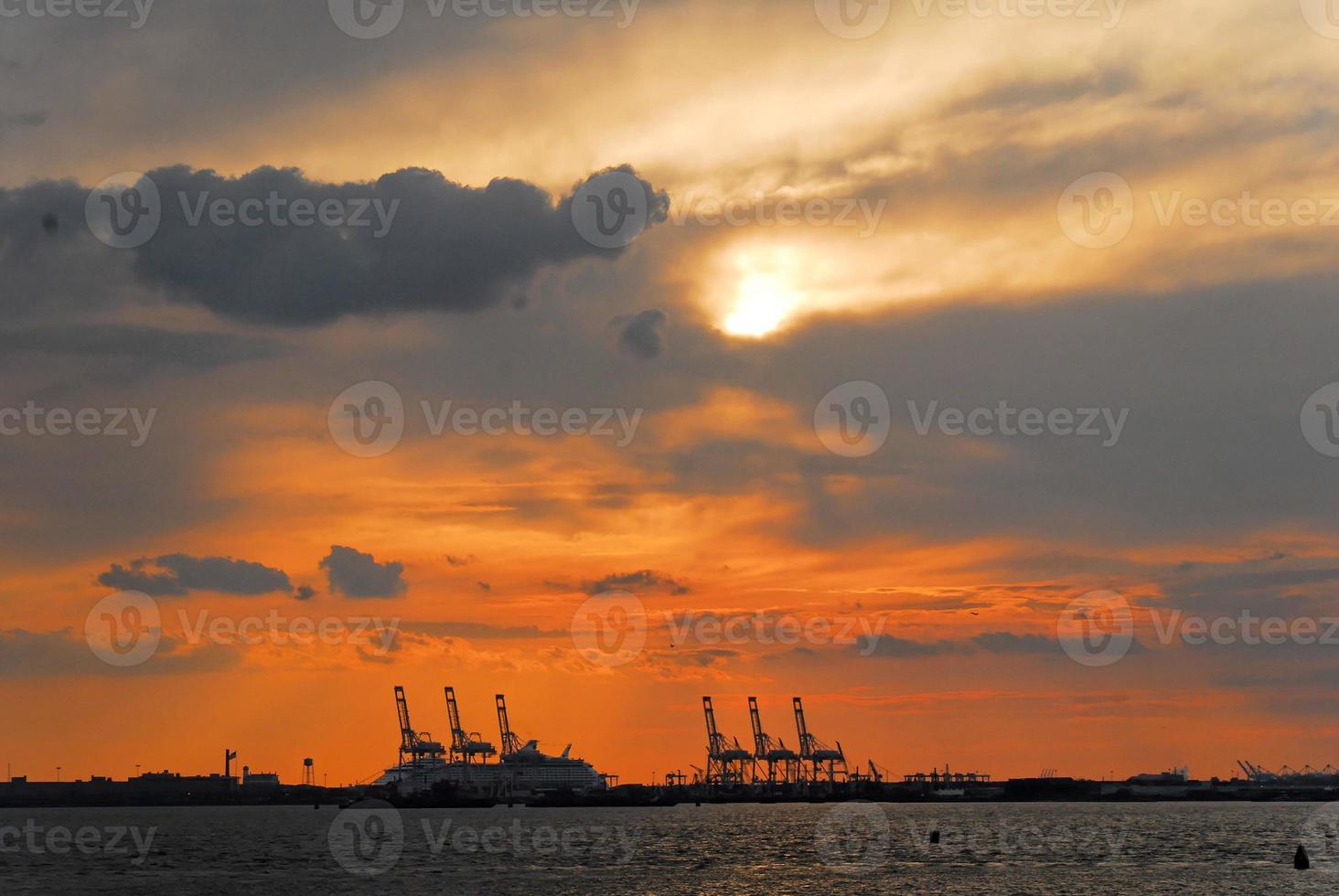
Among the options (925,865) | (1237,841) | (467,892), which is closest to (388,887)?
(467,892)

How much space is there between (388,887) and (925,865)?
54.5m

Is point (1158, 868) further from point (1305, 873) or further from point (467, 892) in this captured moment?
point (467, 892)

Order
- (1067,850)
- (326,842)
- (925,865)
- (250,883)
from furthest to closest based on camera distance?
(326,842), (1067,850), (925,865), (250,883)

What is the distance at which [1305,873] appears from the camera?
125 metres

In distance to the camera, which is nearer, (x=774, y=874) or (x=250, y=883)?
(x=250, y=883)

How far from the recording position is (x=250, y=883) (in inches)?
4532

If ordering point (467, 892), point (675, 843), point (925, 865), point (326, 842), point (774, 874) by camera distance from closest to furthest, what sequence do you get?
point (467, 892) → point (774, 874) → point (925, 865) → point (675, 843) → point (326, 842)

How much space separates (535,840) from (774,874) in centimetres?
6321

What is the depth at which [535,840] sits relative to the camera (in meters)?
180

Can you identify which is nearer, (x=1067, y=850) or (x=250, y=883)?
(x=250, y=883)

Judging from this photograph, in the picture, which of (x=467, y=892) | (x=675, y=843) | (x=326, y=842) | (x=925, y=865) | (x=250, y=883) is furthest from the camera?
(x=326, y=842)

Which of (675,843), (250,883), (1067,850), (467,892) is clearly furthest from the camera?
(675,843)

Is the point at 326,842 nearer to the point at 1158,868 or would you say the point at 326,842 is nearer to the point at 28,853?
the point at 28,853

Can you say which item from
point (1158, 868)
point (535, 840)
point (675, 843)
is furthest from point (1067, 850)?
point (535, 840)
